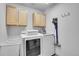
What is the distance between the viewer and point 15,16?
1.54 metres

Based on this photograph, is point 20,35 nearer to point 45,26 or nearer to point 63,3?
point 45,26

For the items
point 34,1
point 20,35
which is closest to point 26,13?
point 34,1

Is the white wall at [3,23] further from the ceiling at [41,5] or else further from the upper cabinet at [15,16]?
→ the ceiling at [41,5]

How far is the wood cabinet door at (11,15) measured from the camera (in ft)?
4.89

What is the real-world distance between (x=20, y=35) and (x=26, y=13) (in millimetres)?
363

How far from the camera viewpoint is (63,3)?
1586 millimetres

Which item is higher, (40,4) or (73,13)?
(40,4)

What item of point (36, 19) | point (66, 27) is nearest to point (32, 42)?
point (36, 19)

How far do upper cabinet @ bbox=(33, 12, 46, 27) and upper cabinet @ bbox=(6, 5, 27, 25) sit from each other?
0.17m

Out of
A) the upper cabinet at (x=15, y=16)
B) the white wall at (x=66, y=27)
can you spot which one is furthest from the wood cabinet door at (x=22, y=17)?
the white wall at (x=66, y=27)

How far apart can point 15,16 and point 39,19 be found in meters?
0.39

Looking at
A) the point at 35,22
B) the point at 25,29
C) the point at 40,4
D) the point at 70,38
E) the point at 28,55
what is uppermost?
the point at 40,4

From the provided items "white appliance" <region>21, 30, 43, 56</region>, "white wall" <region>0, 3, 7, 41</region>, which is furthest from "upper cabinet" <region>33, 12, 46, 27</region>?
"white wall" <region>0, 3, 7, 41</region>

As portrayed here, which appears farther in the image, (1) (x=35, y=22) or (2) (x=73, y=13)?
(1) (x=35, y=22)
